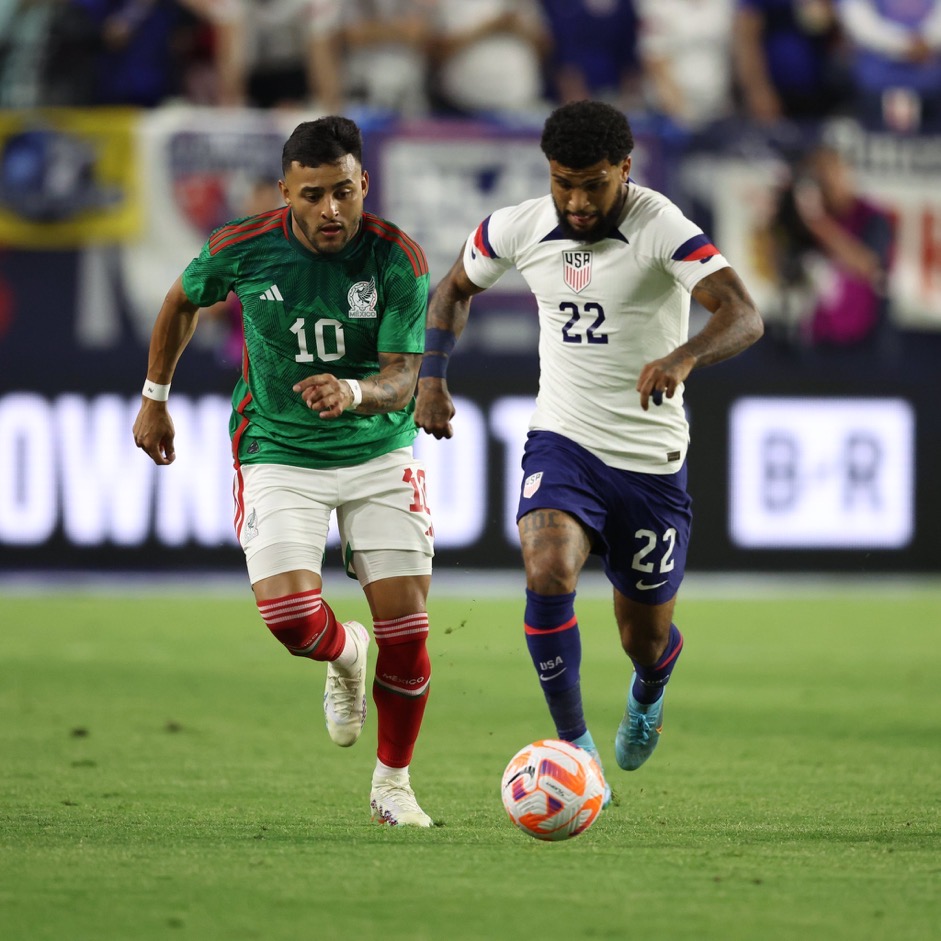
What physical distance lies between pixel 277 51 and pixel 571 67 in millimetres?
2522

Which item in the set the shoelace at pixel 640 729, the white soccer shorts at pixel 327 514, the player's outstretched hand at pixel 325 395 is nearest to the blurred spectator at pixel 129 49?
the white soccer shorts at pixel 327 514

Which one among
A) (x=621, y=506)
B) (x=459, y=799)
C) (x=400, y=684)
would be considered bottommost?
(x=459, y=799)

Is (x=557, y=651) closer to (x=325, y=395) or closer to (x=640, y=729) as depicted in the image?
(x=640, y=729)

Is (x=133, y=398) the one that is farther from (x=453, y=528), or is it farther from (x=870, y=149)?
(x=870, y=149)

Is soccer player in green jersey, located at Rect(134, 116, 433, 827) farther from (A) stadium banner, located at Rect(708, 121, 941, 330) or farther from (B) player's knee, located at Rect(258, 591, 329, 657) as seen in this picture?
(A) stadium banner, located at Rect(708, 121, 941, 330)

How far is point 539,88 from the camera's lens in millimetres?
15789

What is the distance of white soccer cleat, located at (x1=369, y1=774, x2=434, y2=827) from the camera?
570cm

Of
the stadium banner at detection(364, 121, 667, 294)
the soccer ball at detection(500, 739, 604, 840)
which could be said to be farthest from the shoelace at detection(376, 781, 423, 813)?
the stadium banner at detection(364, 121, 667, 294)

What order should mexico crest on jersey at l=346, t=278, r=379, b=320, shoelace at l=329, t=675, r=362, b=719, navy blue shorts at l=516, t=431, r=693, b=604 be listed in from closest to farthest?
mexico crest on jersey at l=346, t=278, r=379, b=320 < navy blue shorts at l=516, t=431, r=693, b=604 < shoelace at l=329, t=675, r=362, b=719

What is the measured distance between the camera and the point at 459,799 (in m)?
6.31

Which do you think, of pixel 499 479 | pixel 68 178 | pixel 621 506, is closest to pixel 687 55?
pixel 499 479

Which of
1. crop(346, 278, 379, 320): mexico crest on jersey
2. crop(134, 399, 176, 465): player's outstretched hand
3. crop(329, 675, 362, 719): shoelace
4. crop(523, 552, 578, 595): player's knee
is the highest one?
crop(346, 278, 379, 320): mexico crest on jersey

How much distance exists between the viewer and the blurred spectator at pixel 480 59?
51.2 ft

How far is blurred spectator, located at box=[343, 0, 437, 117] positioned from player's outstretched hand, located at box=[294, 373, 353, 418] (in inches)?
402
